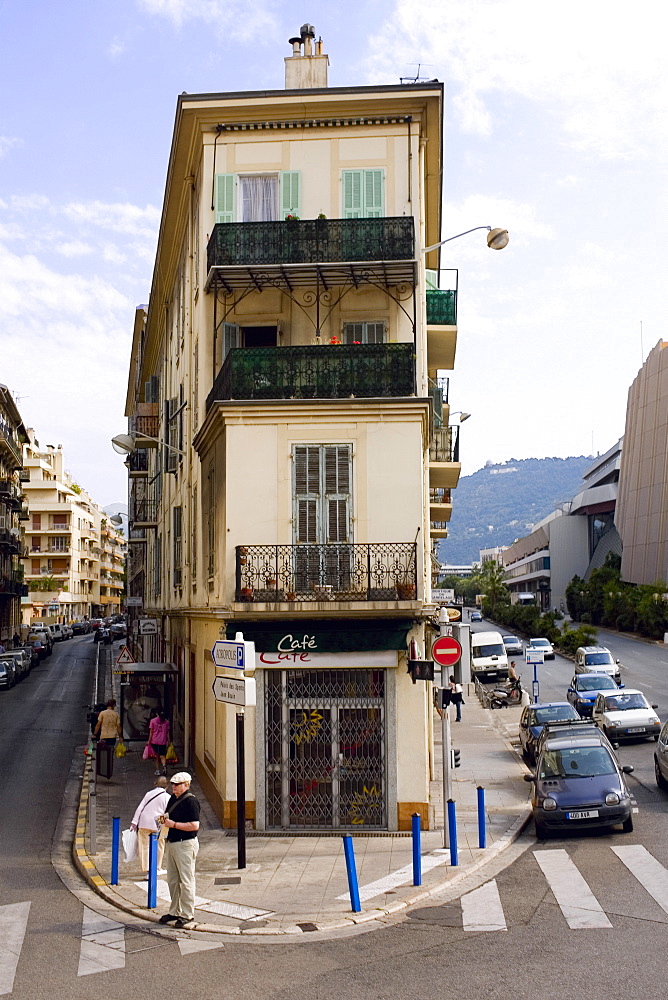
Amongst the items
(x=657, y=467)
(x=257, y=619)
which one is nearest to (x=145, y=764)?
(x=257, y=619)

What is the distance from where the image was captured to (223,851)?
1577 centimetres

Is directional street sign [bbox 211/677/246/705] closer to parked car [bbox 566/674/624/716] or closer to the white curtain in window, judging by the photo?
the white curtain in window

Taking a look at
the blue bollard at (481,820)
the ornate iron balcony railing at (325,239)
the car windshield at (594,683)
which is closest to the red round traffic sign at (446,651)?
the blue bollard at (481,820)

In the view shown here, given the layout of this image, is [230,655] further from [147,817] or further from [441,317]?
[441,317]

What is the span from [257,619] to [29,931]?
6541 millimetres

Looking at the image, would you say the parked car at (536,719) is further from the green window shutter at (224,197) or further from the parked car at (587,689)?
the green window shutter at (224,197)

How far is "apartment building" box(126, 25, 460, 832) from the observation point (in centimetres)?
1705

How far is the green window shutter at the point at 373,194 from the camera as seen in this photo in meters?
20.0

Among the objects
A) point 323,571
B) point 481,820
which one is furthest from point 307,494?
point 481,820

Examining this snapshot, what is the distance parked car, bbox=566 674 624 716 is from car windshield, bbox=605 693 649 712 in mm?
2783

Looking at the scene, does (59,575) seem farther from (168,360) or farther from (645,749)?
(645,749)

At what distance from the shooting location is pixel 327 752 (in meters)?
17.0

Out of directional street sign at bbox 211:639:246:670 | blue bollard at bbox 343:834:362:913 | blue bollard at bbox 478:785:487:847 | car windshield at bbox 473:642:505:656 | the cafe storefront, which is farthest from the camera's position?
car windshield at bbox 473:642:505:656

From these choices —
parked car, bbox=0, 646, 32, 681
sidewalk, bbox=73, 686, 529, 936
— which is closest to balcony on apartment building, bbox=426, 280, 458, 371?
sidewalk, bbox=73, 686, 529, 936
